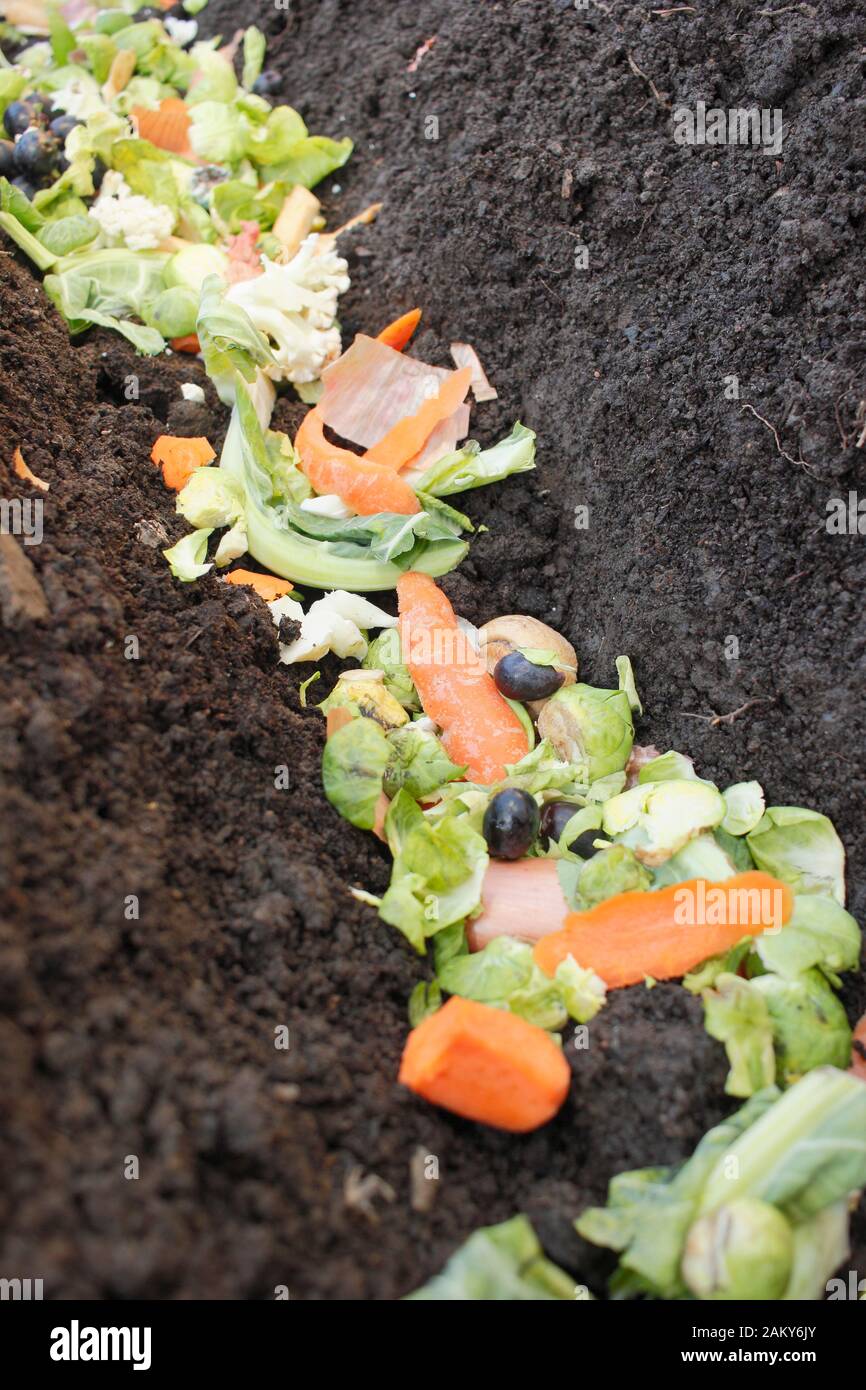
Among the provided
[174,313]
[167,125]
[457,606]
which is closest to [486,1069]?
[457,606]

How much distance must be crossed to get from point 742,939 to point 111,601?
1.97 m

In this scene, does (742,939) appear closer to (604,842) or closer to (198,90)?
(604,842)

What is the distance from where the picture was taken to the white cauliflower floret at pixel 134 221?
4.74 m

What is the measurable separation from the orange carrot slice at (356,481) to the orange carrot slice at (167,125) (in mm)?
2096

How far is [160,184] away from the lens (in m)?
5.00

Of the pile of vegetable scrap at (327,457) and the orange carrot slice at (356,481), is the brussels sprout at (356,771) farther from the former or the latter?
the orange carrot slice at (356,481)

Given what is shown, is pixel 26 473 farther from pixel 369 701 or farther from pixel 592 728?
pixel 592 728

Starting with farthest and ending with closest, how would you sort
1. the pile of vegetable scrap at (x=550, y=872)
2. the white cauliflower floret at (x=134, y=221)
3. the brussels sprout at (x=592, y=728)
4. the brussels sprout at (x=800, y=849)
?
the white cauliflower floret at (x=134, y=221), the brussels sprout at (x=592, y=728), the brussels sprout at (x=800, y=849), the pile of vegetable scrap at (x=550, y=872)

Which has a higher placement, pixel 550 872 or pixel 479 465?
pixel 479 465

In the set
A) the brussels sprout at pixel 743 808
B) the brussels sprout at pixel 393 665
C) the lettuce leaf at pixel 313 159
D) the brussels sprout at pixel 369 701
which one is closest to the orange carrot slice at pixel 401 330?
the lettuce leaf at pixel 313 159

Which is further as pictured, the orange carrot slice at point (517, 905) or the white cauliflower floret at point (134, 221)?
the white cauliflower floret at point (134, 221)

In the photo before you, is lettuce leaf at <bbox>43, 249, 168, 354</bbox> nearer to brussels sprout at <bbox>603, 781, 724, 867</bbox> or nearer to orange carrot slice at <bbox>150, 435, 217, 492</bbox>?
orange carrot slice at <bbox>150, 435, 217, 492</bbox>

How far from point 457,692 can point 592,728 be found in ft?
1.57

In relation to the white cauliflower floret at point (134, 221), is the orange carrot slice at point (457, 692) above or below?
below
